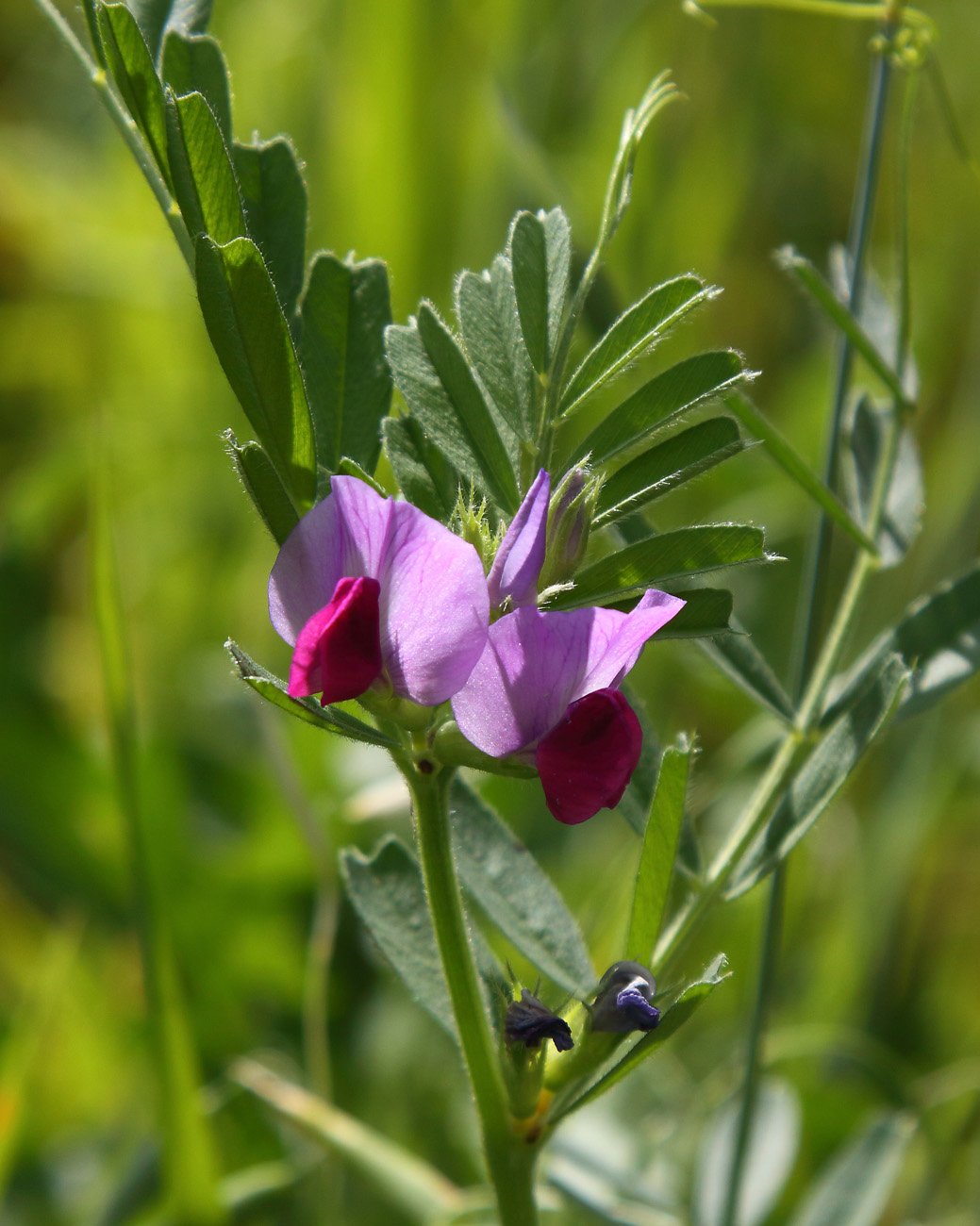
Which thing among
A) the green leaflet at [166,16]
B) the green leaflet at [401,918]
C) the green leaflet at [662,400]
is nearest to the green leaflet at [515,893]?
the green leaflet at [401,918]

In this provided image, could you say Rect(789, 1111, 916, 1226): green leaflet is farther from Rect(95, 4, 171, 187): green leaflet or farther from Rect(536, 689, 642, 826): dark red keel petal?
Rect(95, 4, 171, 187): green leaflet

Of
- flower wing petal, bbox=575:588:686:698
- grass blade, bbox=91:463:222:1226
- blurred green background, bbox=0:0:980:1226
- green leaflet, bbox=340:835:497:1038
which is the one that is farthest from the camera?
blurred green background, bbox=0:0:980:1226

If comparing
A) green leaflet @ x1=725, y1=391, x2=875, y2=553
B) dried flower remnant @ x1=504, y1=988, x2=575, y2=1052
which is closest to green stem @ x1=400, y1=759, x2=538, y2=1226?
dried flower remnant @ x1=504, y1=988, x2=575, y2=1052

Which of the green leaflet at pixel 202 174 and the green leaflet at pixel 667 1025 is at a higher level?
the green leaflet at pixel 202 174

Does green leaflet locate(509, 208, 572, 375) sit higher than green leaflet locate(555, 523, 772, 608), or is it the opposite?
green leaflet locate(509, 208, 572, 375)

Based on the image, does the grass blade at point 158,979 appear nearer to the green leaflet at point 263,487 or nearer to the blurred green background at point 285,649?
the blurred green background at point 285,649

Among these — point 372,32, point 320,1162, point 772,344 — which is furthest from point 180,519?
point 320,1162
